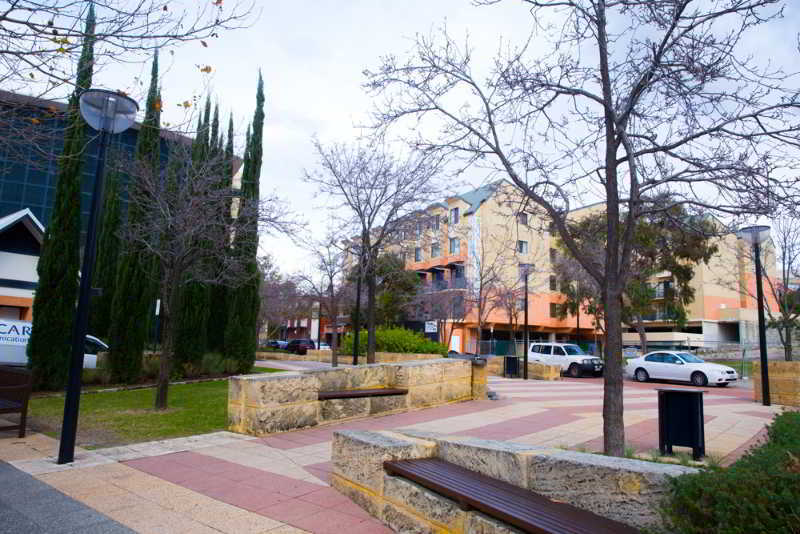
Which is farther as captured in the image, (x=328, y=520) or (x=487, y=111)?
(x=487, y=111)

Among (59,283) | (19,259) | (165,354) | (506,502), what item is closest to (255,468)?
(506,502)

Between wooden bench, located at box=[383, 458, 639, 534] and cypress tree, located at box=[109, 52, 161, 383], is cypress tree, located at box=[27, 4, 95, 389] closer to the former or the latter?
cypress tree, located at box=[109, 52, 161, 383]

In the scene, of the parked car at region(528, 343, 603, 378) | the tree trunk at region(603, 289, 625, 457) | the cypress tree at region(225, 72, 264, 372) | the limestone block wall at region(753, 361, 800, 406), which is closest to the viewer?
the tree trunk at region(603, 289, 625, 457)

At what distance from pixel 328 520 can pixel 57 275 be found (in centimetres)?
1353

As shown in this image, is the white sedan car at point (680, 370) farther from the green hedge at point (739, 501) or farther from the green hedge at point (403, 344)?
the green hedge at point (739, 501)

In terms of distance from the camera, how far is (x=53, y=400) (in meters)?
12.7

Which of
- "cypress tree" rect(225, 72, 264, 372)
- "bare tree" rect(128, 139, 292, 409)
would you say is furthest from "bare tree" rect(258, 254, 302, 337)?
"bare tree" rect(128, 139, 292, 409)

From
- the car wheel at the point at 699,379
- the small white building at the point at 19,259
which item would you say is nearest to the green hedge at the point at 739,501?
the car wheel at the point at 699,379

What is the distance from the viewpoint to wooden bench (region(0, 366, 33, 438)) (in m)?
8.14

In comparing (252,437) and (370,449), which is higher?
(370,449)

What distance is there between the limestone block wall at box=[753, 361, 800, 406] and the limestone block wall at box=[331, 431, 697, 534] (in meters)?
13.6

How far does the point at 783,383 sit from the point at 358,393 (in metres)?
12.3

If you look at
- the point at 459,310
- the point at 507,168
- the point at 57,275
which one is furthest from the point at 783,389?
the point at 459,310

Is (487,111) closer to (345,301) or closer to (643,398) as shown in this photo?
(643,398)
